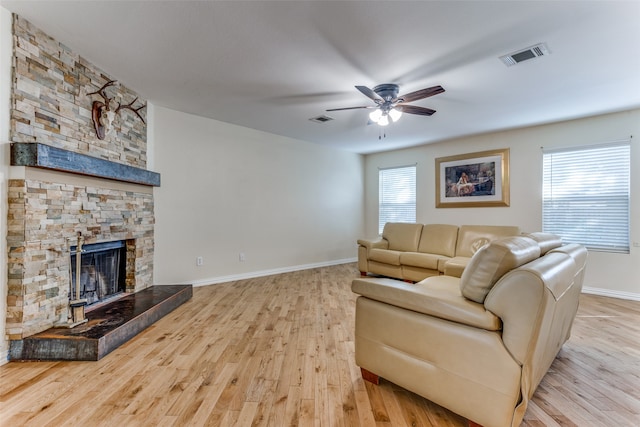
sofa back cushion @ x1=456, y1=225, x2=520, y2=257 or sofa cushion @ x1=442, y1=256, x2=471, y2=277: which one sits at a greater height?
sofa back cushion @ x1=456, y1=225, x2=520, y2=257

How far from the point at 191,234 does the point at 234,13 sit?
2980mm

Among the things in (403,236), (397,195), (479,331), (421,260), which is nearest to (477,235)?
(421,260)

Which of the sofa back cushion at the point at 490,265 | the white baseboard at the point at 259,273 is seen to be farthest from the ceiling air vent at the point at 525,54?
the white baseboard at the point at 259,273

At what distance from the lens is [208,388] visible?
182 centimetres

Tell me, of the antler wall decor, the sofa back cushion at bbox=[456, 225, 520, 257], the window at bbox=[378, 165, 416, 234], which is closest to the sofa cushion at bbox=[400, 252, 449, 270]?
the sofa back cushion at bbox=[456, 225, 520, 257]

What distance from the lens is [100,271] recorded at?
300 centimetres

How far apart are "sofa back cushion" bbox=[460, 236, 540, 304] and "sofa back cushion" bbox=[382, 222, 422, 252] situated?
3394mm

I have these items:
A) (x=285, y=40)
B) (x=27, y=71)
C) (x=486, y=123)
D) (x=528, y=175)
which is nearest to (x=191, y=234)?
(x=27, y=71)

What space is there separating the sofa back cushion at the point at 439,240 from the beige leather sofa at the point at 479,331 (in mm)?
2765

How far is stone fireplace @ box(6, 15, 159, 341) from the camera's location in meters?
2.09

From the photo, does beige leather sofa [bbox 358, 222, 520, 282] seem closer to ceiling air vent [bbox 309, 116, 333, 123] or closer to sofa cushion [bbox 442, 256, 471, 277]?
sofa cushion [bbox 442, 256, 471, 277]

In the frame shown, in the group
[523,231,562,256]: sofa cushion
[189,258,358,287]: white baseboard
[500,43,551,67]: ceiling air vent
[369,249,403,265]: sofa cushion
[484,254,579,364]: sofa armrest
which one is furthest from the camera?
[369,249,403,265]: sofa cushion

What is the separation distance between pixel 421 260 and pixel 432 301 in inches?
111

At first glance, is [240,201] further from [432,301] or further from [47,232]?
[432,301]
